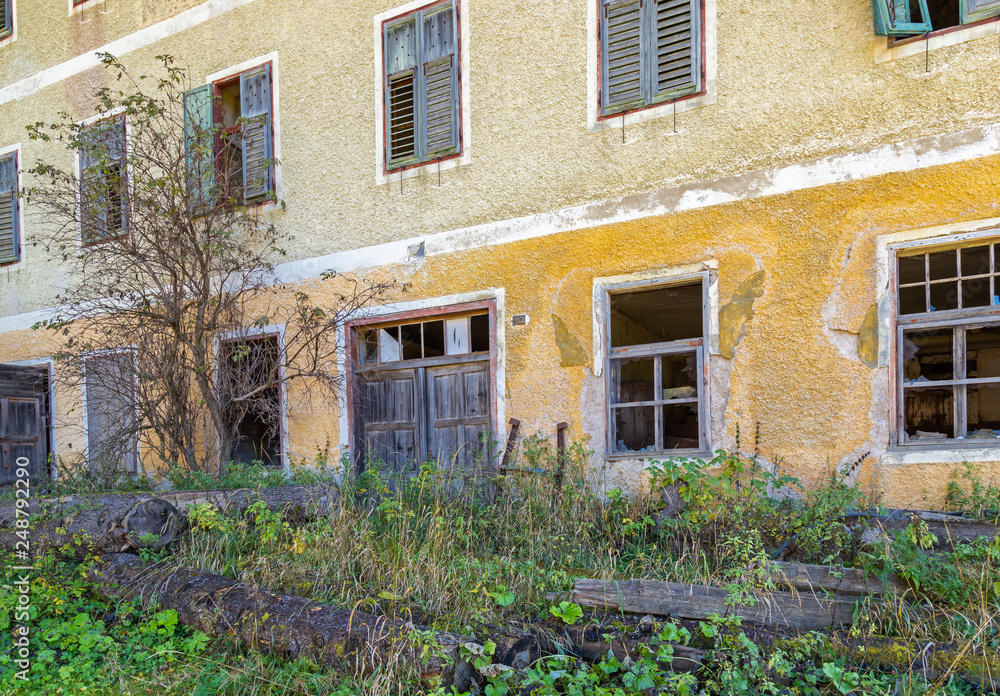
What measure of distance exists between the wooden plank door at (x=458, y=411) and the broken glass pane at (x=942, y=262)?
365cm

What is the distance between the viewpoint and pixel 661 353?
5.91 metres

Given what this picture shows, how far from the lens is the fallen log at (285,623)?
3537 mm

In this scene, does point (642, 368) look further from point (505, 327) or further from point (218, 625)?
point (218, 625)

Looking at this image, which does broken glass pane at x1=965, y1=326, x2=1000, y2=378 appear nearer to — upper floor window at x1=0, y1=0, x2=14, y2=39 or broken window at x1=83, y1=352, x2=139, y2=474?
broken window at x1=83, y1=352, x2=139, y2=474

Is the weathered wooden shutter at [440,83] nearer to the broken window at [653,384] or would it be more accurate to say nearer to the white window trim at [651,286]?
the white window trim at [651,286]

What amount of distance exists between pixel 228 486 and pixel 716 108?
5111mm

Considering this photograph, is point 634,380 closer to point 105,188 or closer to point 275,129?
point 275,129

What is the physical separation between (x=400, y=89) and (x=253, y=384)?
3.27 meters

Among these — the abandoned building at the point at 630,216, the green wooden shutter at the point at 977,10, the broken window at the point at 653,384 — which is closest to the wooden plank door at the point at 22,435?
the abandoned building at the point at 630,216

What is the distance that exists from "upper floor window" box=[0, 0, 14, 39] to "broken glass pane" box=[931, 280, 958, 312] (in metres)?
11.5

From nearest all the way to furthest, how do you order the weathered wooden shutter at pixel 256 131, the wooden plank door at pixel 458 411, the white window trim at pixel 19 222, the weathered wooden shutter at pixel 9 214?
the wooden plank door at pixel 458 411 → the weathered wooden shutter at pixel 256 131 → the white window trim at pixel 19 222 → the weathered wooden shutter at pixel 9 214

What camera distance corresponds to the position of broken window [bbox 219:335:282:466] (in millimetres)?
7195

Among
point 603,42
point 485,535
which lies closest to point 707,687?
point 485,535

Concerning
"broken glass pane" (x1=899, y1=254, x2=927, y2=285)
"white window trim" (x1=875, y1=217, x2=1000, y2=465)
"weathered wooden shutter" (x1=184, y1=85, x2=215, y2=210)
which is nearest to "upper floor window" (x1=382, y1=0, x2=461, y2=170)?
"weathered wooden shutter" (x1=184, y1=85, x2=215, y2=210)
